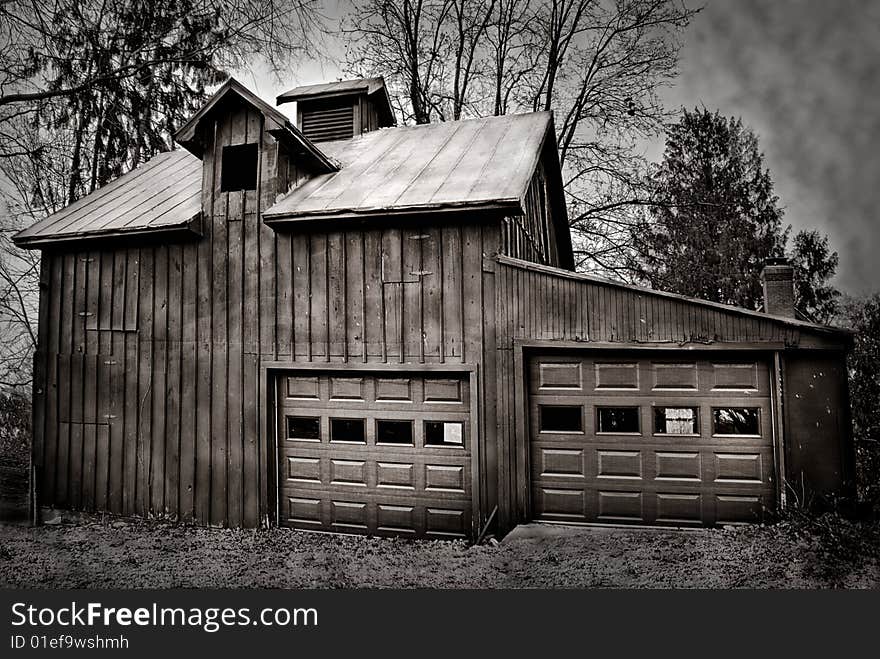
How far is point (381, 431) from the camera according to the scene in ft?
23.2

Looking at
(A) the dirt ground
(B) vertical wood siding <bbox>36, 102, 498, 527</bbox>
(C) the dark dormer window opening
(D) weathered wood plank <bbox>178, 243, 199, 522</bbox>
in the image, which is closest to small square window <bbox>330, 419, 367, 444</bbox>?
(B) vertical wood siding <bbox>36, 102, 498, 527</bbox>

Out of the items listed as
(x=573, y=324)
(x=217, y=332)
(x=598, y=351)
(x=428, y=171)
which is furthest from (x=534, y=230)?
(x=217, y=332)

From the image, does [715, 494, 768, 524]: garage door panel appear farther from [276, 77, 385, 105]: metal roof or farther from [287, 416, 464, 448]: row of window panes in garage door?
[276, 77, 385, 105]: metal roof

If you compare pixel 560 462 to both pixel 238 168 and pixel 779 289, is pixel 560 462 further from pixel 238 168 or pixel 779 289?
pixel 238 168

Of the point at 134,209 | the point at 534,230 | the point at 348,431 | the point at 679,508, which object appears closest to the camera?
the point at 679,508

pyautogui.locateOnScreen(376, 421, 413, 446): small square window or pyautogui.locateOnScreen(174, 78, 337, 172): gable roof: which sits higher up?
pyautogui.locateOnScreen(174, 78, 337, 172): gable roof

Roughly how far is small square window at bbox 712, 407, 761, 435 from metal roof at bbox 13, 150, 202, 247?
7425 mm

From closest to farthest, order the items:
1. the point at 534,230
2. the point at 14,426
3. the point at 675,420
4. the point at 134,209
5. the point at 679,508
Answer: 1. the point at 679,508
2. the point at 675,420
3. the point at 134,209
4. the point at 534,230
5. the point at 14,426

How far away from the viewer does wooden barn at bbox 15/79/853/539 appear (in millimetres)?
6051

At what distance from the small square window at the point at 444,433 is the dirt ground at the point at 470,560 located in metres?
1.24

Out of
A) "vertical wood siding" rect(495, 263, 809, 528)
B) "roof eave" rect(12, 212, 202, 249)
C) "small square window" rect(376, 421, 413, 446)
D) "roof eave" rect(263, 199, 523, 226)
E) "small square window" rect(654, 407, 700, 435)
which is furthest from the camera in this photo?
"roof eave" rect(12, 212, 202, 249)

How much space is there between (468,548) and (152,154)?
1056 centimetres

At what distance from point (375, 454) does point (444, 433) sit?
102 centimetres

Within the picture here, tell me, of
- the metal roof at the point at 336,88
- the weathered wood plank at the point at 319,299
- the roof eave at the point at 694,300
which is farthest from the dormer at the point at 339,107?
the roof eave at the point at 694,300
